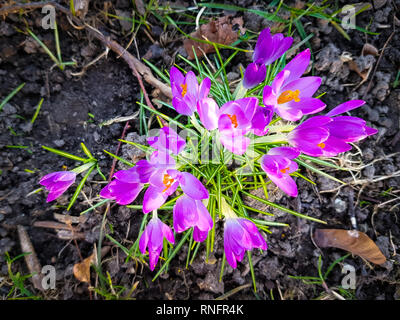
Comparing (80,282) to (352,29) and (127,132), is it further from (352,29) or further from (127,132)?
(352,29)

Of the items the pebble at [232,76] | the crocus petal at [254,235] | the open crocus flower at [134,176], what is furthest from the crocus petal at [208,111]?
the pebble at [232,76]

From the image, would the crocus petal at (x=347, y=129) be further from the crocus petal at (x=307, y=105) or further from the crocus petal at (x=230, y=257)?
the crocus petal at (x=230, y=257)

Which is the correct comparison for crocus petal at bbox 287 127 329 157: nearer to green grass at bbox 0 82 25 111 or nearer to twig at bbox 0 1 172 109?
twig at bbox 0 1 172 109

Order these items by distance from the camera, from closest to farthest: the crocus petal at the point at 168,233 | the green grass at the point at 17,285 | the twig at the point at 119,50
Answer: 1. the crocus petal at the point at 168,233
2. the green grass at the point at 17,285
3. the twig at the point at 119,50

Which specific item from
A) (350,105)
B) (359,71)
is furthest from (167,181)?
(359,71)

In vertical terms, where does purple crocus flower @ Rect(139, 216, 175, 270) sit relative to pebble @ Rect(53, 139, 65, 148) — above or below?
above

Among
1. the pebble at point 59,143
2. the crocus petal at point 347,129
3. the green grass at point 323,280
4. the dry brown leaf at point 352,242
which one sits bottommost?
the green grass at point 323,280

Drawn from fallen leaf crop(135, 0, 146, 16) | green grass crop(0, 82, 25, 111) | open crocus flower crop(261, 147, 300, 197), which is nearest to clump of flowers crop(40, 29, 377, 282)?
open crocus flower crop(261, 147, 300, 197)

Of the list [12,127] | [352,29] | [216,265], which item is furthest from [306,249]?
[12,127]
